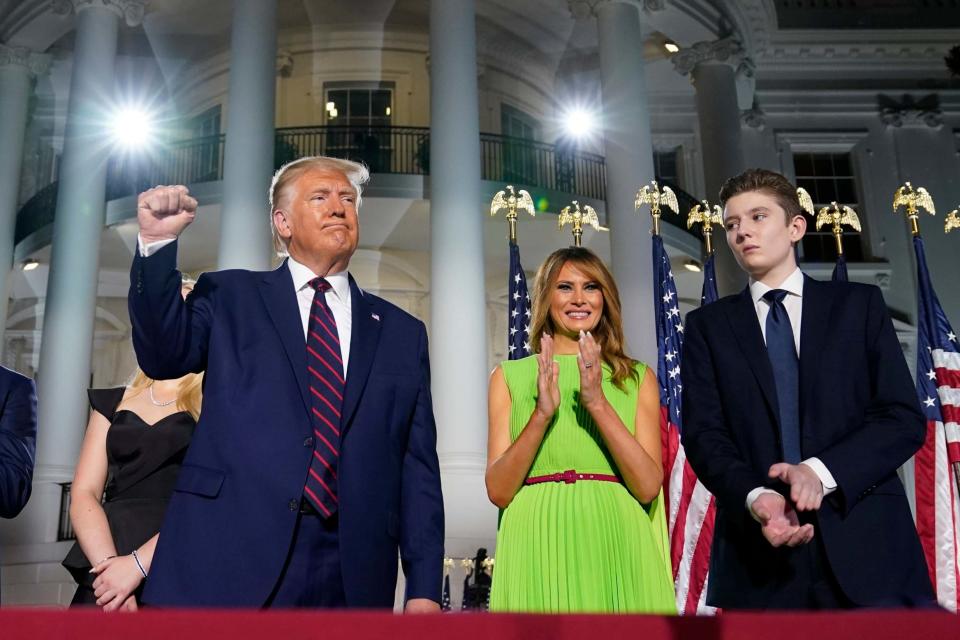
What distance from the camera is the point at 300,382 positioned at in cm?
258

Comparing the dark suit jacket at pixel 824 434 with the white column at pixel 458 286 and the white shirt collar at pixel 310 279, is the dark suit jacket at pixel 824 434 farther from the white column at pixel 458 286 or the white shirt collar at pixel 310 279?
the white column at pixel 458 286

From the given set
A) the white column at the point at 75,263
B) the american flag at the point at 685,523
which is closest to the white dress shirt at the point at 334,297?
the american flag at the point at 685,523

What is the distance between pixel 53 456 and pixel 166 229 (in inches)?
497

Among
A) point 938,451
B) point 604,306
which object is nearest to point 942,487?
point 938,451

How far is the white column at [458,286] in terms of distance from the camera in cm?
1196

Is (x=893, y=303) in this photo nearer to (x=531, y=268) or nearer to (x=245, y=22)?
(x=531, y=268)

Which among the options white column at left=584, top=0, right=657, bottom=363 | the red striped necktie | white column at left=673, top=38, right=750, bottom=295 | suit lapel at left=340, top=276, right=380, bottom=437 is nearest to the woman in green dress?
suit lapel at left=340, top=276, right=380, bottom=437

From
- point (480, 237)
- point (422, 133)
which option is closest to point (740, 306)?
point (480, 237)

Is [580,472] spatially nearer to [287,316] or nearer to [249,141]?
[287,316]

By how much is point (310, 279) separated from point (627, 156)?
41.2ft

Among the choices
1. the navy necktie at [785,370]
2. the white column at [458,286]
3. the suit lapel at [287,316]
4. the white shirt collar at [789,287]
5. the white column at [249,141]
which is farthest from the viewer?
the white column at [249,141]

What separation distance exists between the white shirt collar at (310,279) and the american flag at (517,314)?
19.7ft

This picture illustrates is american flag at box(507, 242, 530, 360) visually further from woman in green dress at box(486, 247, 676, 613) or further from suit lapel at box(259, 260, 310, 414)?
suit lapel at box(259, 260, 310, 414)

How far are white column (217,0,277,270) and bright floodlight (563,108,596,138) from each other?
24.5 feet
